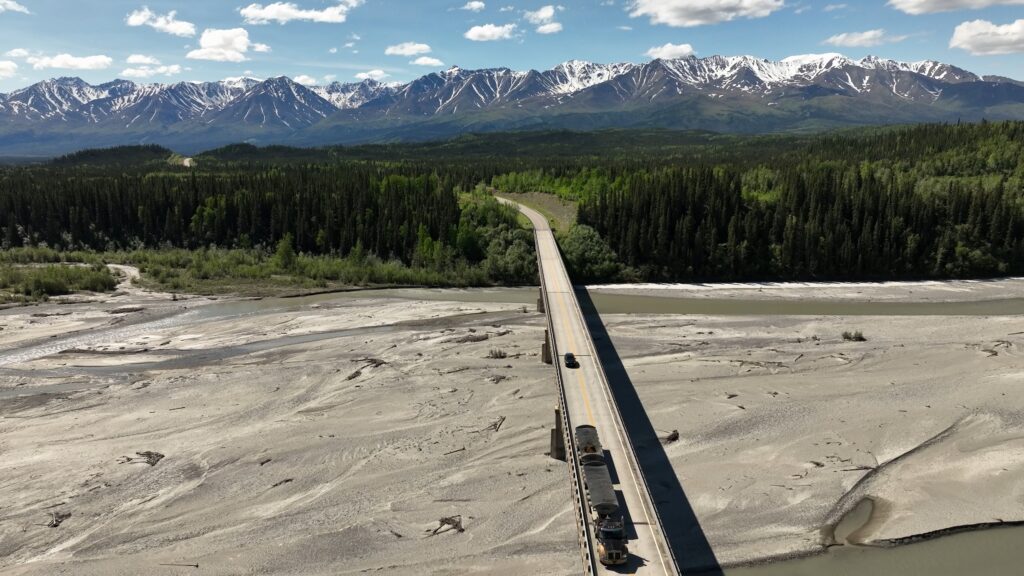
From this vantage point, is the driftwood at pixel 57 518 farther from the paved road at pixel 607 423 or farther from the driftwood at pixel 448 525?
the paved road at pixel 607 423

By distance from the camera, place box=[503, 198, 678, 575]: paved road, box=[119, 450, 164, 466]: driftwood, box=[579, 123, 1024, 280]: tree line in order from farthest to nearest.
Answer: box=[579, 123, 1024, 280]: tree line, box=[119, 450, 164, 466]: driftwood, box=[503, 198, 678, 575]: paved road

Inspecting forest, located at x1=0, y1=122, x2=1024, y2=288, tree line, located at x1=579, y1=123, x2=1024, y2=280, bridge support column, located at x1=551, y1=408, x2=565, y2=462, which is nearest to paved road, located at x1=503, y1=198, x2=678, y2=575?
bridge support column, located at x1=551, y1=408, x2=565, y2=462

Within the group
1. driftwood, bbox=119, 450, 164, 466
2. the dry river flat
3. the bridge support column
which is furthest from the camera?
driftwood, bbox=119, 450, 164, 466

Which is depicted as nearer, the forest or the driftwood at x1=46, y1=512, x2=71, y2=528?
the driftwood at x1=46, y1=512, x2=71, y2=528

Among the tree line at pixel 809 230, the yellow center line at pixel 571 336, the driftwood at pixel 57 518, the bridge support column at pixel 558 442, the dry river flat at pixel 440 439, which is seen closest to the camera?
the dry river flat at pixel 440 439

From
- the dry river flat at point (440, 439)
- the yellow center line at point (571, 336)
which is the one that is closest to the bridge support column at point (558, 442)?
the dry river flat at point (440, 439)

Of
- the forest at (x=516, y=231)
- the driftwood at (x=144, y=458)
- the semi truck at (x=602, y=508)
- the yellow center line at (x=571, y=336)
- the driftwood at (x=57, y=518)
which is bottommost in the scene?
the driftwood at (x=57, y=518)

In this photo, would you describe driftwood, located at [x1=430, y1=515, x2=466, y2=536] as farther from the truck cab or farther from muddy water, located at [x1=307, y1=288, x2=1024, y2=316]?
muddy water, located at [x1=307, y1=288, x2=1024, y2=316]

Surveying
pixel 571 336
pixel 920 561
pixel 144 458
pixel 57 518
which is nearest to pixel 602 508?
pixel 920 561
